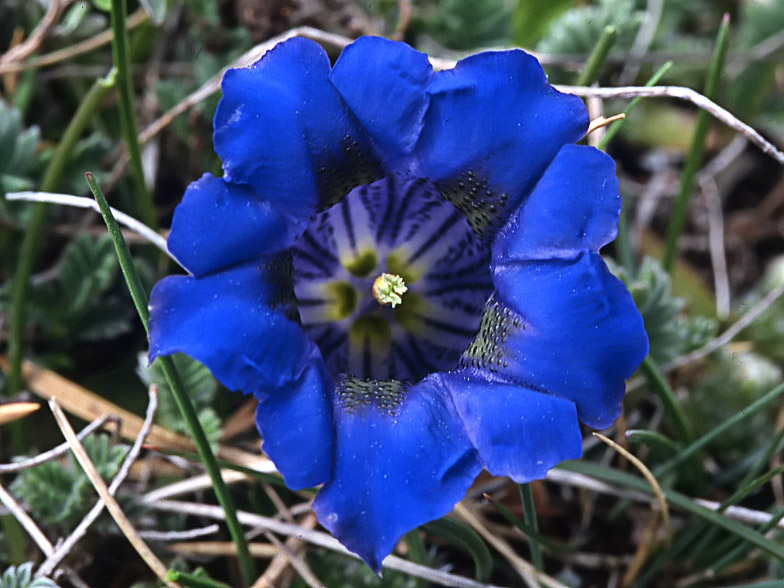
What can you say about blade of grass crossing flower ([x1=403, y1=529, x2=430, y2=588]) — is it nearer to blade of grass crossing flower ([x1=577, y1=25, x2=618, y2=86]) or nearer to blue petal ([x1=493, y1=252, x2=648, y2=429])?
blue petal ([x1=493, y1=252, x2=648, y2=429])

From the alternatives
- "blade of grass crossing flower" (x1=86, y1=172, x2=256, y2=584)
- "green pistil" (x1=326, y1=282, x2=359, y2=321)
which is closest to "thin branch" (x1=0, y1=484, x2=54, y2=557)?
"blade of grass crossing flower" (x1=86, y1=172, x2=256, y2=584)

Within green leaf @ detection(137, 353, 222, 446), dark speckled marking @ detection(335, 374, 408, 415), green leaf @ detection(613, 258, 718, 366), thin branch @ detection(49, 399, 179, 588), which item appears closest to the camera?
dark speckled marking @ detection(335, 374, 408, 415)

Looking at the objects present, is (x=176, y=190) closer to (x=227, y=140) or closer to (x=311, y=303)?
(x=311, y=303)

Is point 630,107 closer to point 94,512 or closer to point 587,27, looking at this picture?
point 587,27

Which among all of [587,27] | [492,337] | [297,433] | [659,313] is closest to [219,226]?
[297,433]

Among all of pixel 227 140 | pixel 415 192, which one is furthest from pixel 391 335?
pixel 227 140

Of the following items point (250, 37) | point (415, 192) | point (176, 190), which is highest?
point (250, 37)

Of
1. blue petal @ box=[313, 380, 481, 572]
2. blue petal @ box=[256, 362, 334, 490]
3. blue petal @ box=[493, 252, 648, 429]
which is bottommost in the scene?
blue petal @ box=[313, 380, 481, 572]
